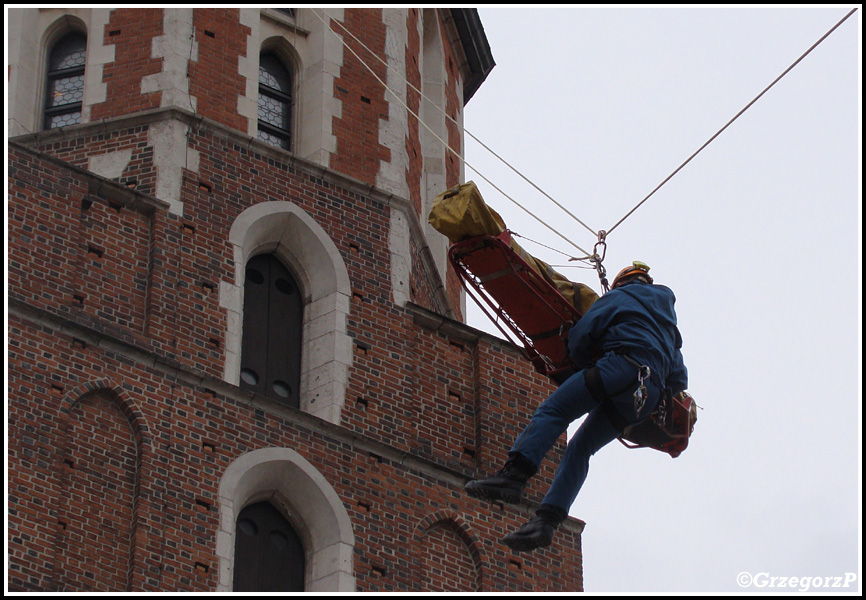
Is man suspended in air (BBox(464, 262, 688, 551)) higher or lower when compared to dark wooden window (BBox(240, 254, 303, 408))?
lower

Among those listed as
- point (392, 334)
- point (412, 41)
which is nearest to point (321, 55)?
point (412, 41)

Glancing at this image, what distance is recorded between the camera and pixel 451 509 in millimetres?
26047

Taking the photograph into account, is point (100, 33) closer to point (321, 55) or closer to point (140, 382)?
point (321, 55)

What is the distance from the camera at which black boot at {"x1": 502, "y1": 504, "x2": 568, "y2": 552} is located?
68.0ft

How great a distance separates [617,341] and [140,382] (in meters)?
5.65

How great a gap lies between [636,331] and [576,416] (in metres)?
0.80

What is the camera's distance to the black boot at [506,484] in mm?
20359

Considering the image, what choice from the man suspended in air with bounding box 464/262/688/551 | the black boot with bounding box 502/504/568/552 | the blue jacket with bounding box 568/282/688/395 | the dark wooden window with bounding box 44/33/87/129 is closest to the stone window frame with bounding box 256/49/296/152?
the dark wooden window with bounding box 44/33/87/129

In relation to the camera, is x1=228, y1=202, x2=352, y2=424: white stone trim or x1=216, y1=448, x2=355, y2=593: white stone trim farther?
x1=228, y1=202, x2=352, y2=424: white stone trim

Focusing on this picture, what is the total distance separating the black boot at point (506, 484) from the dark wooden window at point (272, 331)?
6.07 meters

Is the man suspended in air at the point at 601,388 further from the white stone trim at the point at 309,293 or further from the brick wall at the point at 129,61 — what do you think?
the brick wall at the point at 129,61

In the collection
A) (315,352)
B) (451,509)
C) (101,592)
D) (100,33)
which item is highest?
(100,33)

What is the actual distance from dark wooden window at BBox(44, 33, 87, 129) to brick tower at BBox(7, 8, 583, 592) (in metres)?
0.03

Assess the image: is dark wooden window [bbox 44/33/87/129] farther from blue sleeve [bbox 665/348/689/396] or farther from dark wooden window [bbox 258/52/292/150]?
blue sleeve [bbox 665/348/689/396]
